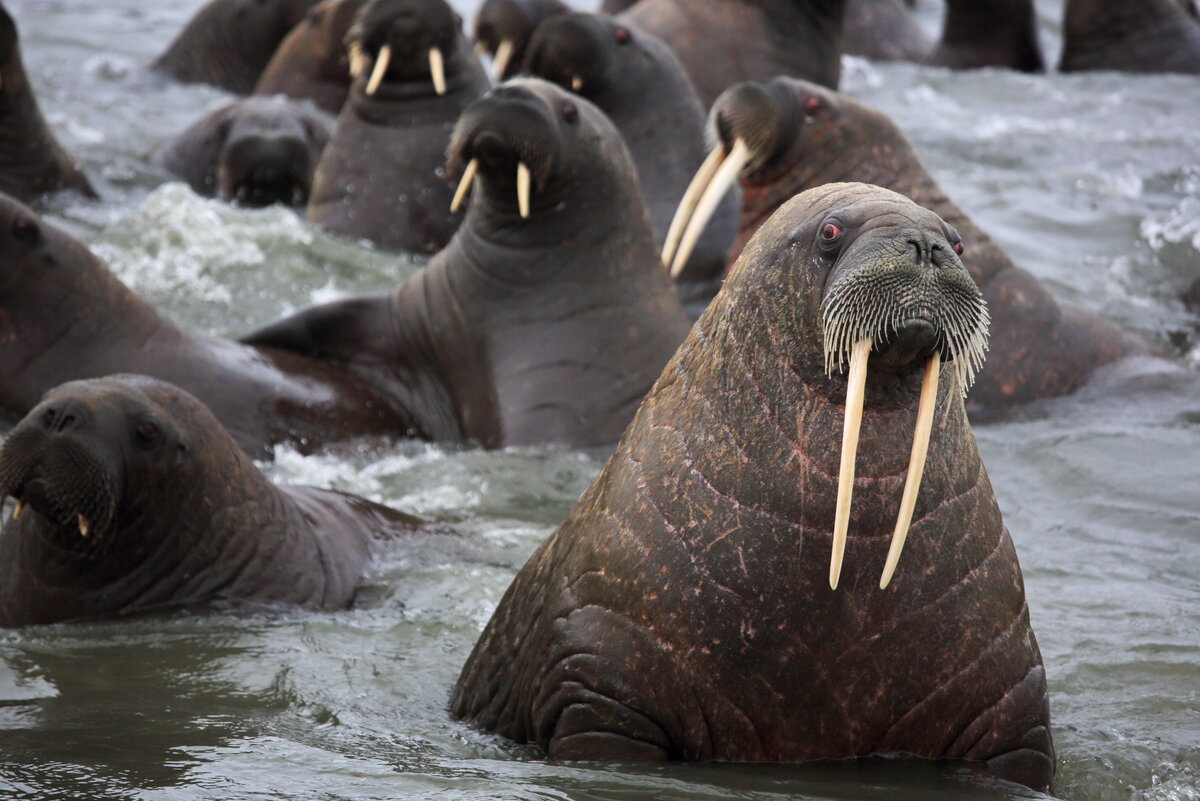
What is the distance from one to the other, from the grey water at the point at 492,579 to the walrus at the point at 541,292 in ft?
0.78

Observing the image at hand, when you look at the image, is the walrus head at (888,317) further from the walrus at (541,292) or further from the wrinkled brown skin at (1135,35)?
the wrinkled brown skin at (1135,35)

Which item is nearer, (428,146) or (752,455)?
(752,455)

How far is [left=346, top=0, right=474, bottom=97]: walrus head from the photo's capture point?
9734 millimetres

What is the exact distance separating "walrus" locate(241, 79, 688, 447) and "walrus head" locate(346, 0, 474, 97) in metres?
2.39

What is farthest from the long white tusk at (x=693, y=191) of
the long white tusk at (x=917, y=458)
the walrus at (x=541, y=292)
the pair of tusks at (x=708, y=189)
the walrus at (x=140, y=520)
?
the long white tusk at (x=917, y=458)

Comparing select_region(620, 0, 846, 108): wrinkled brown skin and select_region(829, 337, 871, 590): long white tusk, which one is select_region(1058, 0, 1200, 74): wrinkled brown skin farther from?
select_region(829, 337, 871, 590): long white tusk

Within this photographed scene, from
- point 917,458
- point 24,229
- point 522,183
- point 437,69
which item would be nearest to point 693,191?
point 522,183

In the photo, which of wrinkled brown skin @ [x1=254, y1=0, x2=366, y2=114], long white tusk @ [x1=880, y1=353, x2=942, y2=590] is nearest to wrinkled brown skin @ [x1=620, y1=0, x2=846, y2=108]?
wrinkled brown skin @ [x1=254, y1=0, x2=366, y2=114]

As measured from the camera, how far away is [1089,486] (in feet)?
A: 22.7

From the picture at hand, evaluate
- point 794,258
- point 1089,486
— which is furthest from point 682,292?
point 794,258

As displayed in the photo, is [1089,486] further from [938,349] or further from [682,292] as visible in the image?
[938,349]

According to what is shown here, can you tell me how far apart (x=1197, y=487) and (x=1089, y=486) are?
399mm

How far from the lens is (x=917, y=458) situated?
3529 millimetres

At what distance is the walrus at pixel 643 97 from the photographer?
9141 millimetres
